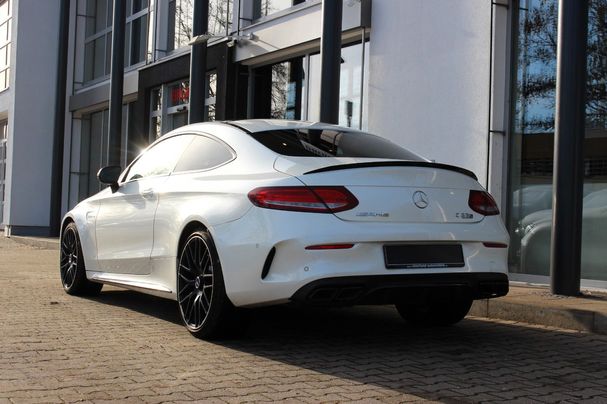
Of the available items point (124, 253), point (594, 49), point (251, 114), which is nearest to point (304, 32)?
point (251, 114)

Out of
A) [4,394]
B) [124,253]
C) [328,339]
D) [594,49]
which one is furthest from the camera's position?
[594,49]

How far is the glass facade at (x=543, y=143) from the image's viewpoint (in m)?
7.92

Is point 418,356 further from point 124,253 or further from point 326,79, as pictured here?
point 326,79

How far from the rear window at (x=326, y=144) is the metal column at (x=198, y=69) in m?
6.62

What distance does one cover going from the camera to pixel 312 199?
4.34m

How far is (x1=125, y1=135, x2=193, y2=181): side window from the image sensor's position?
586 centimetres

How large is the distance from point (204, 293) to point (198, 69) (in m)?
7.64

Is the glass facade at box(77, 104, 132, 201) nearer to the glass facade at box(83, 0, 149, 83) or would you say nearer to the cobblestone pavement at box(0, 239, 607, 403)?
the glass facade at box(83, 0, 149, 83)

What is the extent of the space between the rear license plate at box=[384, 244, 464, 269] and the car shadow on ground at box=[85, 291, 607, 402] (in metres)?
0.59

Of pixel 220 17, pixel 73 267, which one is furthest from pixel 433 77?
pixel 220 17

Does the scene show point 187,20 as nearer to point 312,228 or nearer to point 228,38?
point 228,38

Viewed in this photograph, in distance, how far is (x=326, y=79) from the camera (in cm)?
895

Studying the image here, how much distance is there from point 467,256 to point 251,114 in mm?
9287

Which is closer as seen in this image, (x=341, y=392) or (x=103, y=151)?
(x=341, y=392)
